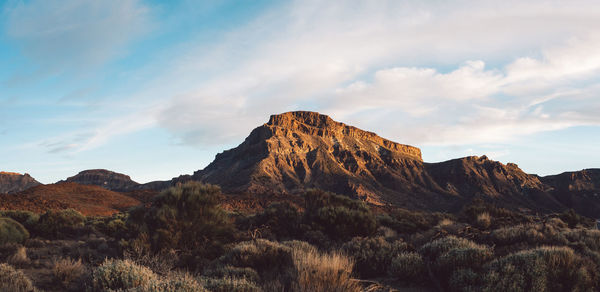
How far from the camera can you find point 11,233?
13141mm

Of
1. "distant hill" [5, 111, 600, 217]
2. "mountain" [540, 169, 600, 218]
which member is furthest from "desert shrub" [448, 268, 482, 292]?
"mountain" [540, 169, 600, 218]

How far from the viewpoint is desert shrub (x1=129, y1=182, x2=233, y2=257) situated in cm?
1036

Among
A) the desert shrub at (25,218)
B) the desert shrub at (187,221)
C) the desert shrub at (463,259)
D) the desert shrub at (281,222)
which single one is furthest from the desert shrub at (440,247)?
the desert shrub at (25,218)

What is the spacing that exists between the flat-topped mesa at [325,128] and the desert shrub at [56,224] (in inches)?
4471

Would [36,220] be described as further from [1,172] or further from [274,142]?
[1,172]

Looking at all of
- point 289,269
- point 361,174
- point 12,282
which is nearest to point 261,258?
point 289,269

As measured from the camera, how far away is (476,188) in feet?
333

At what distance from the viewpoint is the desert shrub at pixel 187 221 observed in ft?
34.0

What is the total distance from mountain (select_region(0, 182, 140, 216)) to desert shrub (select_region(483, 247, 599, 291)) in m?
31.9

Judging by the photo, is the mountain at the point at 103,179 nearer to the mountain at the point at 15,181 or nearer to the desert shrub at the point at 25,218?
the mountain at the point at 15,181

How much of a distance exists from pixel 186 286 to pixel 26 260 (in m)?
7.82

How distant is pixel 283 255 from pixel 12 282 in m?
4.88

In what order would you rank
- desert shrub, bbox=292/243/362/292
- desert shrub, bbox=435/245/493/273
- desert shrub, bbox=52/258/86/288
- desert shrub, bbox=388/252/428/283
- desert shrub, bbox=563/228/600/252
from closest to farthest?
desert shrub, bbox=292/243/362/292
desert shrub, bbox=435/245/493/273
desert shrub, bbox=388/252/428/283
desert shrub, bbox=52/258/86/288
desert shrub, bbox=563/228/600/252

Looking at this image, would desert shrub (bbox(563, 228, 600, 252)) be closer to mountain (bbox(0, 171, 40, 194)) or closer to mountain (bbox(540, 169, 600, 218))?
mountain (bbox(540, 169, 600, 218))
